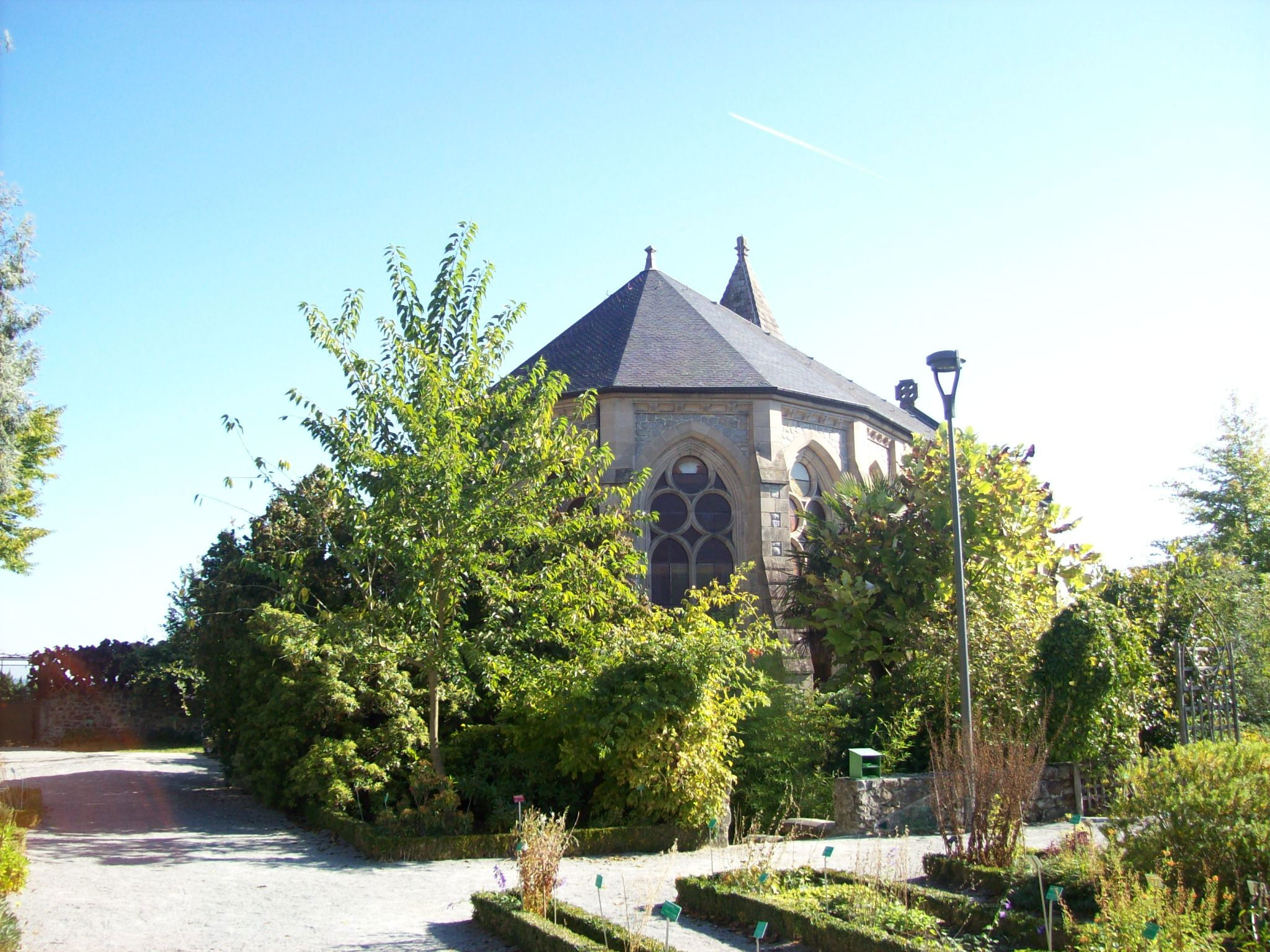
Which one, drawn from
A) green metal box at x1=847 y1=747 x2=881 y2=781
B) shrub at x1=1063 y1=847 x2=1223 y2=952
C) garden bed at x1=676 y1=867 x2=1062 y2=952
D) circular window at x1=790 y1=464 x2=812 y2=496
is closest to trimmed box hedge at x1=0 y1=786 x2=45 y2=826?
garden bed at x1=676 y1=867 x2=1062 y2=952

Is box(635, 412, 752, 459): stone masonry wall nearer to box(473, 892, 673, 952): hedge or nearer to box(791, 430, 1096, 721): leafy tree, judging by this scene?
box(791, 430, 1096, 721): leafy tree

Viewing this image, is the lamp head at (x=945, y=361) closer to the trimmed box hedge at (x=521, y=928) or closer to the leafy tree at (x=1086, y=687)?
the leafy tree at (x=1086, y=687)

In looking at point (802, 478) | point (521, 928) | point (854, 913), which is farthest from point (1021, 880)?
point (802, 478)

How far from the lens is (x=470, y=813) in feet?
38.1

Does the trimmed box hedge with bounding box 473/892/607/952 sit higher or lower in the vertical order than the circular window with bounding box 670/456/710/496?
lower

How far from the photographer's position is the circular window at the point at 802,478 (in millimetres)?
21141

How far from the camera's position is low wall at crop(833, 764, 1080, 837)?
484 inches

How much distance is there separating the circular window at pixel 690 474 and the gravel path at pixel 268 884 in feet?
30.5

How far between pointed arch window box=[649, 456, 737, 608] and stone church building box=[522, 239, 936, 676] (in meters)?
0.02

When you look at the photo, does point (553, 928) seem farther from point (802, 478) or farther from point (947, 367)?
point (802, 478)

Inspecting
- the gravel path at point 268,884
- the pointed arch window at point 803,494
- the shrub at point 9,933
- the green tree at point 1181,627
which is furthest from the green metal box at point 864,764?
the shrub at point 9,933

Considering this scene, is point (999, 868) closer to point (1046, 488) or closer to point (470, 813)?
point (470, 813)

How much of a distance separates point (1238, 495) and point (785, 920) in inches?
1154

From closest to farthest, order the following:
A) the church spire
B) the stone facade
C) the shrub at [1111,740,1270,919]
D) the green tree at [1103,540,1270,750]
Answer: the shrub at [1111,740,1270,919], the green tree at [1103,540,1270,750], the stone facade, the church spire
